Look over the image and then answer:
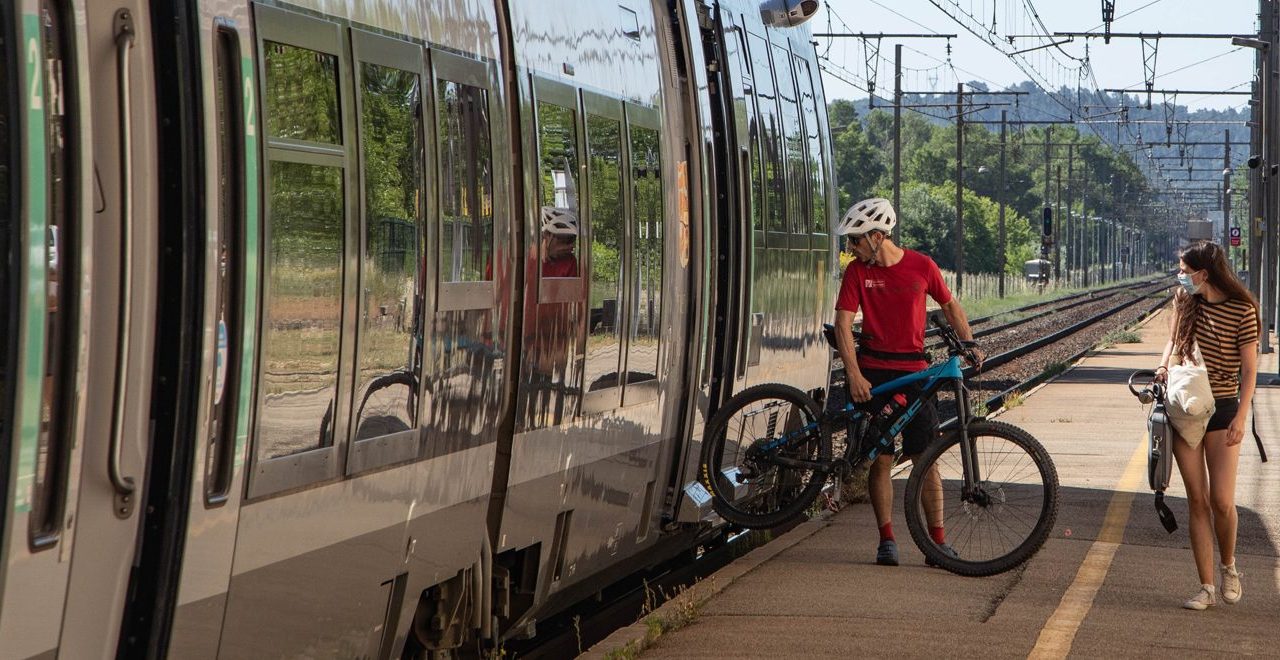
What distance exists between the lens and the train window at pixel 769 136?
1047 cm

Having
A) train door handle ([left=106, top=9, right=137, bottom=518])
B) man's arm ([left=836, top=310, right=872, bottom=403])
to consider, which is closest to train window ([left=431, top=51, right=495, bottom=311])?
train door handle ([left=106, top=9, right=137, bottom=518])

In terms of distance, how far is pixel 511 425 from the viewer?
646cm

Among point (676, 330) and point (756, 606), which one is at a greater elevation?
point (676, 330)

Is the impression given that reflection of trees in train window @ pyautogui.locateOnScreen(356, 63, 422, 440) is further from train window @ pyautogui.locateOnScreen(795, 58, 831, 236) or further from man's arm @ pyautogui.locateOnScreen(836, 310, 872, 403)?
train window @ pyautogui.locateOnScreen(795, 58, 831, 236)

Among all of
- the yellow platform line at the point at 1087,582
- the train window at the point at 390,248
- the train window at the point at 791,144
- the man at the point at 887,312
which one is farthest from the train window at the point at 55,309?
the train window at the point at 791,144

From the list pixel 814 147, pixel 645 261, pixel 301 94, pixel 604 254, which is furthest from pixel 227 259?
pixel 814 147

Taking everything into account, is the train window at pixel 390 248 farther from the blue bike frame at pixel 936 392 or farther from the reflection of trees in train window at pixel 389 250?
the blue bike frame at pixel 936 392

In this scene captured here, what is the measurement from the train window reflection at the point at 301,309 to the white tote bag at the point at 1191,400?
4.78 m

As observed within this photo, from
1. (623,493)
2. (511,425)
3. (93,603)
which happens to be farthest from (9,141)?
(623,493)

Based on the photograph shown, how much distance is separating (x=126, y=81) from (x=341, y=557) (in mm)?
1680

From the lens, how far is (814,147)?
12344mm

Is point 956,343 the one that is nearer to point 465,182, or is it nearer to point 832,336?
point 832,336

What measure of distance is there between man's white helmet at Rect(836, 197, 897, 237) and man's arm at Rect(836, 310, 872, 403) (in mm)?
413

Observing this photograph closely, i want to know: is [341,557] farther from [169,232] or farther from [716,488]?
[716,488]
